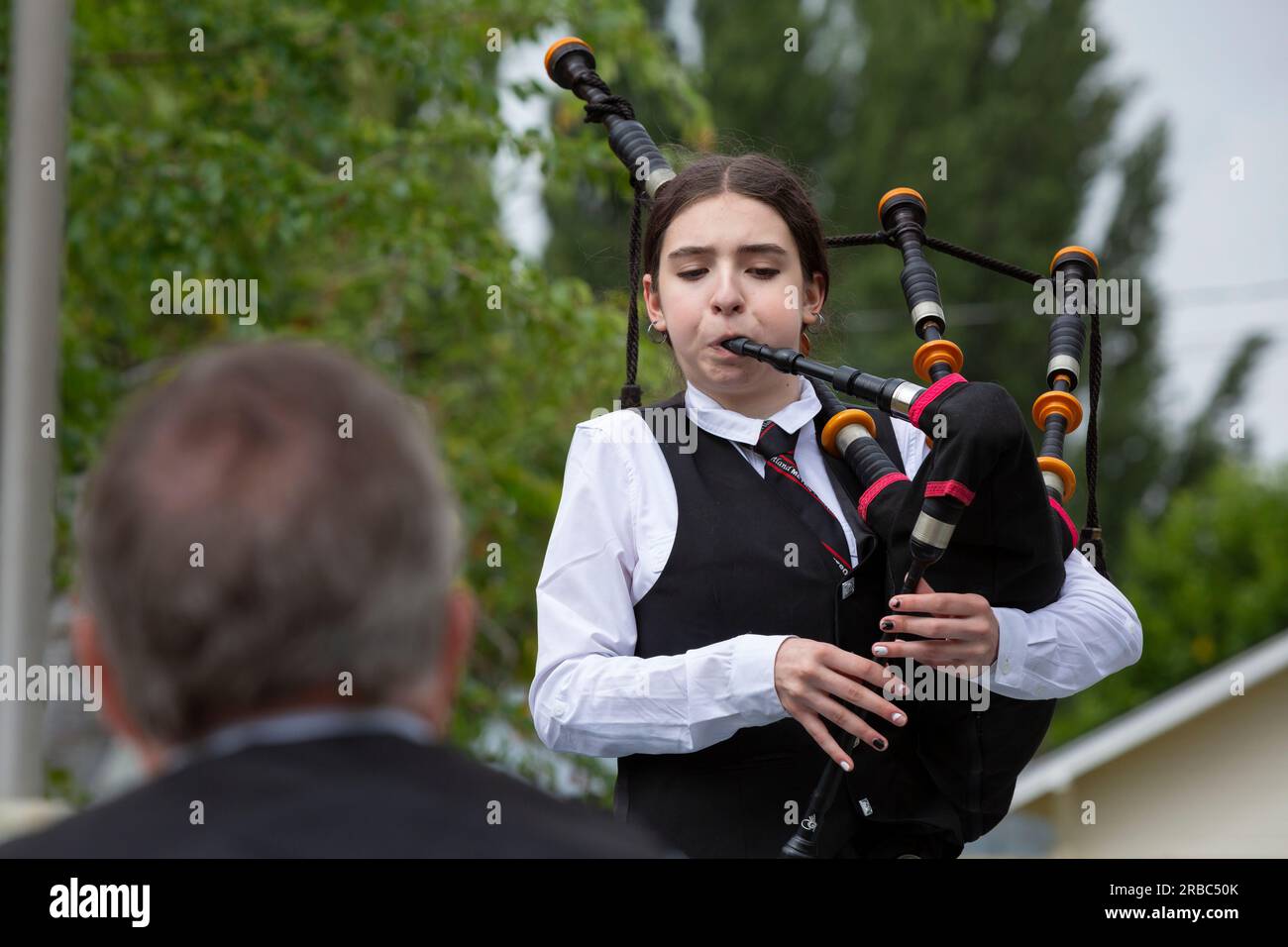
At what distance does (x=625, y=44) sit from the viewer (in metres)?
4.54

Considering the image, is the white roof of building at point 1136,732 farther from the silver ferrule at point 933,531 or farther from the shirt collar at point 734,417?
the silver ferrule at point 933,531

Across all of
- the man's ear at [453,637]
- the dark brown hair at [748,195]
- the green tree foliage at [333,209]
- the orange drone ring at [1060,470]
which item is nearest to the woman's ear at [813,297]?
the dark brown hair at [748,195]

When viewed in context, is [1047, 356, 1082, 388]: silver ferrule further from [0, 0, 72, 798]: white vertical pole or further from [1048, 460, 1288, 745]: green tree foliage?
[1048, 460, 1288, 745]: green tree foliage

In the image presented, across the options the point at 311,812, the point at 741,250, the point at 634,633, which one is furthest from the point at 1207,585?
the point at 311,812

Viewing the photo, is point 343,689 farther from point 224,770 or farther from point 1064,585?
point 1064,585

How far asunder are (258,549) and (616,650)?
1022mm

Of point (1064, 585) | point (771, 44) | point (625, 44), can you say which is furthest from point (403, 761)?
point (771, 44)

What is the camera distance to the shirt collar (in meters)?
1.97

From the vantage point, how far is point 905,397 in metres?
1.67

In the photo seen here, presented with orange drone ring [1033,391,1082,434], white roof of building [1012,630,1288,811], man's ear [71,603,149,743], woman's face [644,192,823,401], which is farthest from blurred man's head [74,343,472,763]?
white roof of building [1012,630,1288,811]

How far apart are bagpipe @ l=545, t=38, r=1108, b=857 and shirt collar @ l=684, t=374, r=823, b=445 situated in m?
0.05

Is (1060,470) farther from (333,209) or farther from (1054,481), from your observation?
(333,209)
